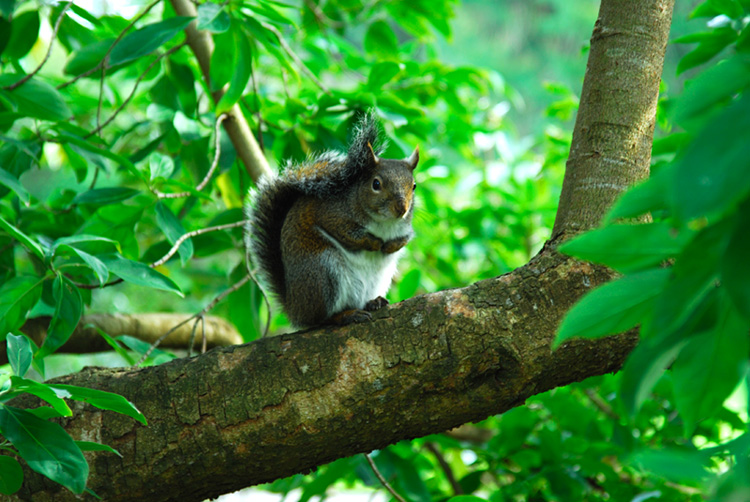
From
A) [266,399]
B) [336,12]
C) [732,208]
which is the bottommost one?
[266,399]

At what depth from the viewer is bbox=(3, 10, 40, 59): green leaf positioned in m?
1.84

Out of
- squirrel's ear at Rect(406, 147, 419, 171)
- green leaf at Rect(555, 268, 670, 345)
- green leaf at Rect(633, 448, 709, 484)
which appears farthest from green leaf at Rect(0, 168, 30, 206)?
green leaf at Rect(633, 448, 709, 484)

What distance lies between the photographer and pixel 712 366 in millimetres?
526

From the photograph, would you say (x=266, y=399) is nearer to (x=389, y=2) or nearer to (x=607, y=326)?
(x=607, y=326)

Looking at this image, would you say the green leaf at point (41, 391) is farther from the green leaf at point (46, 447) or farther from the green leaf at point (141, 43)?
the green leaf at point (141, 43)

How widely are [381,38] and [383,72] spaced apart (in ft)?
2.05

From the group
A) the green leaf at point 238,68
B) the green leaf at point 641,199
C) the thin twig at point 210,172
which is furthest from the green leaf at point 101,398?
the green leaf at point 238,68

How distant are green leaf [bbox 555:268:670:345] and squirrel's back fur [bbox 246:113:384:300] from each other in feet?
5.13

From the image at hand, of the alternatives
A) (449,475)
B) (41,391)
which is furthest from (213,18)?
(449,475)

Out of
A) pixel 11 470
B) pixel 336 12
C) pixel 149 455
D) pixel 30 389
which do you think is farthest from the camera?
pixel 336 12

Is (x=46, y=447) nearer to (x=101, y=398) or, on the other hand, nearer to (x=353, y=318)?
(x=101, y=398)

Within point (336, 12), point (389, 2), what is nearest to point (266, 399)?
point (389, 2)

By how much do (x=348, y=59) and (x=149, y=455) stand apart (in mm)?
1979

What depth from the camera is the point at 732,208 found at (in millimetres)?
450
